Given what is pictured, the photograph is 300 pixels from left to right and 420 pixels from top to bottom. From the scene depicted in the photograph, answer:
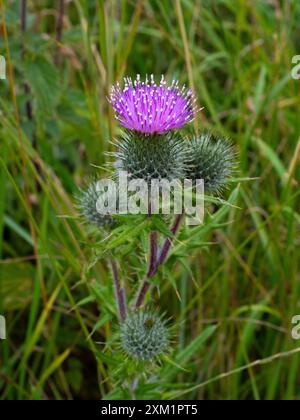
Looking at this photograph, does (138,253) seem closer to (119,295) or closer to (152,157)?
(119,295)

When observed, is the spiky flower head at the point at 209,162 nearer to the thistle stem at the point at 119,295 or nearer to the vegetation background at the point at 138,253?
the thistle stem at the point at 119,295

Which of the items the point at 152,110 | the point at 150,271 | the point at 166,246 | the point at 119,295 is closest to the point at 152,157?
the point at 152,110

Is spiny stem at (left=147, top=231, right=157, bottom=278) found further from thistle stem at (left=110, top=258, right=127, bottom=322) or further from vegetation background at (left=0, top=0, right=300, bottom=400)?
vegetation background at (left=0, top=0, right=300, bottom=400)
